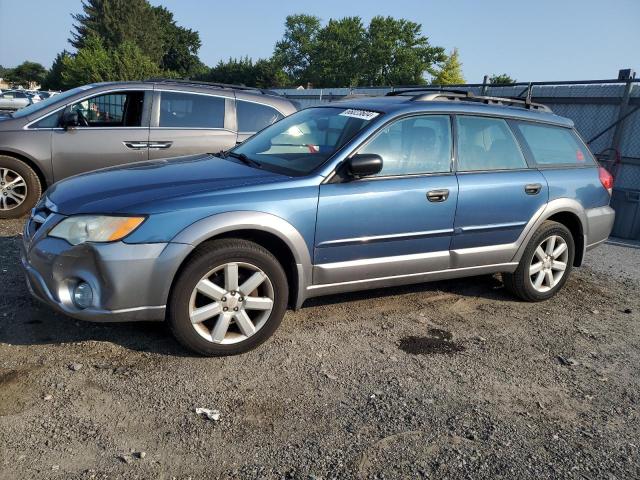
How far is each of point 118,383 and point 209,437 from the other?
2.48ft

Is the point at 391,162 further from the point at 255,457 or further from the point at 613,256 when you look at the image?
the point at 613,256

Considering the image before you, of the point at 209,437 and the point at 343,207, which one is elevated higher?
the point at 343,207

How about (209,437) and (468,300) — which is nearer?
(209,437)

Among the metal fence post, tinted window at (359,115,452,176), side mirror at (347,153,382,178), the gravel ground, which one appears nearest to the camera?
the gravel ground

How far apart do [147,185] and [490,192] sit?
8.57ft

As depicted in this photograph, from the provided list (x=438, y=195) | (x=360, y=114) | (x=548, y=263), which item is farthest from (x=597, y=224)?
(x=360, y=114)

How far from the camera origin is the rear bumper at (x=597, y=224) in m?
5.02

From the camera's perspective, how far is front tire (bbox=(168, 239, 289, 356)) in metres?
3.23

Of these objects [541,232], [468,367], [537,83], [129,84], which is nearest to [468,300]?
[541,232]

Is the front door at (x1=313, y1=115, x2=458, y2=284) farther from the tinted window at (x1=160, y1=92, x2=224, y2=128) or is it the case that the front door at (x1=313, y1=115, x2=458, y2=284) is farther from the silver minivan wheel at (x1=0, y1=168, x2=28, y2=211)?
the silver minivan wheel at (x1=0, y1=168, x2=28, y2=211)

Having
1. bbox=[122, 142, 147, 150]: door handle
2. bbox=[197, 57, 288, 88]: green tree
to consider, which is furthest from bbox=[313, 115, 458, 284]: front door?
bbox=[197, 57, 288, 88]: green tree

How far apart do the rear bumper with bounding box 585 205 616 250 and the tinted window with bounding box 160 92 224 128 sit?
14.8 ft

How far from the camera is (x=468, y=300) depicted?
4.85 meters

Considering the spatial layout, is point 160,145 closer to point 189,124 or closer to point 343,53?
point 189,124
